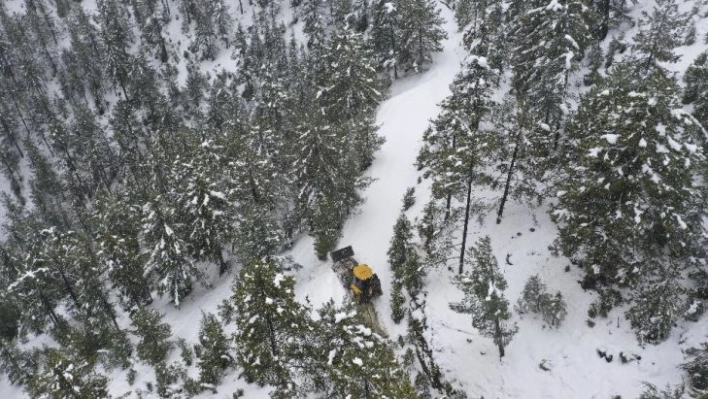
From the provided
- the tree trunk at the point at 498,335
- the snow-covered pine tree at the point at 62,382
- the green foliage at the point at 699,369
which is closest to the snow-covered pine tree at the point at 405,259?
the tree trunk at the point at 498,335

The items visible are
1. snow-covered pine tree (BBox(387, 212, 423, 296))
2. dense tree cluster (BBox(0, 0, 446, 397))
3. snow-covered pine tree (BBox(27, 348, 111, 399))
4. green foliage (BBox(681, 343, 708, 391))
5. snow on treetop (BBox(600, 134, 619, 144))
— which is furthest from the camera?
dense tree cluster (BBox(0, 0, 446, 397))

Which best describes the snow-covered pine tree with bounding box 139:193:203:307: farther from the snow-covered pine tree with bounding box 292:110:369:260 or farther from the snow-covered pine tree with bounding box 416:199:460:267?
the snow-covered pine tree with bounding box 416:199:460:267

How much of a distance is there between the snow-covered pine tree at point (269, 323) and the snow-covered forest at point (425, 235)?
0.12m

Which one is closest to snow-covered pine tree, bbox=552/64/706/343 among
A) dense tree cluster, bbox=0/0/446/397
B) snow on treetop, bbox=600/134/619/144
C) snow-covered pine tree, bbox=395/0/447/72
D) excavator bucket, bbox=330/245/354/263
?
snow on treetop, bbox=600/134/619/144

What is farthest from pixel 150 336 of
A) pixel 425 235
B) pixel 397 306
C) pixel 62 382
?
pixel 425 235

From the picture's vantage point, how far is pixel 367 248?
30.8 meters

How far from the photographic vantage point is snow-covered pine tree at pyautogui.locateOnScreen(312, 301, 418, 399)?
1485 centimetres

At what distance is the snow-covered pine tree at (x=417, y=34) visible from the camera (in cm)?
4756

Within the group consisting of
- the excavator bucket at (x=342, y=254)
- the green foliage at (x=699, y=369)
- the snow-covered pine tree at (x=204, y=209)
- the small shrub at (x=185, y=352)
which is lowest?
the small shrub at (x=185, y=352)

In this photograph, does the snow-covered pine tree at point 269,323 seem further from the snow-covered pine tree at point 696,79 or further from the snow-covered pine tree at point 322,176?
the snow-covered pine tree at point 696,79

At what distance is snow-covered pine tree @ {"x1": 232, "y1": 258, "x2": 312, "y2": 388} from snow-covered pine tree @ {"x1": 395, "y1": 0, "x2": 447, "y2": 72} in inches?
1470

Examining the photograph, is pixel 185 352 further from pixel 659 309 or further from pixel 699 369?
pixel 699 369

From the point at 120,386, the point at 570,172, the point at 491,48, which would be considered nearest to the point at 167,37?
the point at 491,48

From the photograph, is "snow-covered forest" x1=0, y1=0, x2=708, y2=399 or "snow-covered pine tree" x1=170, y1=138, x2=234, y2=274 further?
"snow-covered pine tree" x1=170, y1=138, x2=234, y2=274
